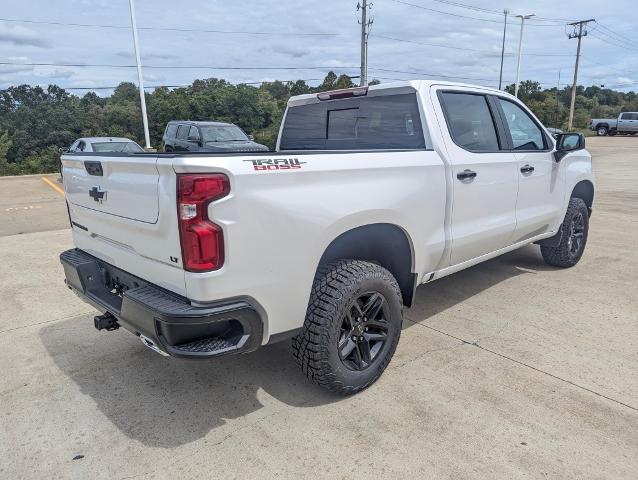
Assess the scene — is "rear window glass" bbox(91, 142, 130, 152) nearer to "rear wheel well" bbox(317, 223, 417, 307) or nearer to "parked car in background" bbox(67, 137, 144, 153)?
"parked car in background" bbox(67, 137, 144, 153)

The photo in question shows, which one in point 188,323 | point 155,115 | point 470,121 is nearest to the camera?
point 188,323

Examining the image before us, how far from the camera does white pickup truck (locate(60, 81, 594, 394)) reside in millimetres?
2242

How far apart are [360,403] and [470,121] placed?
232 cm

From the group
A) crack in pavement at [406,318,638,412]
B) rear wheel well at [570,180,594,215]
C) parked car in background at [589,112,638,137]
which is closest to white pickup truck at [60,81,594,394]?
crack in pavement at [406,318,638,412]

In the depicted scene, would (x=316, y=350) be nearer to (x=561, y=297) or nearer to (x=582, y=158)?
(x=561, y=297)

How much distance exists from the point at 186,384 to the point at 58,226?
22.2ft

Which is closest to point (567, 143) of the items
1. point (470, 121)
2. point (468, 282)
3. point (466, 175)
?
point (470, 121)

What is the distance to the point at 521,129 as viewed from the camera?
4.36 m

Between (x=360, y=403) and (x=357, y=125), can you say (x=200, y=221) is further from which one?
(x=357, y=125)

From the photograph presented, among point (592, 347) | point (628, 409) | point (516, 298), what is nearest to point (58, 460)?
point (628, 409)

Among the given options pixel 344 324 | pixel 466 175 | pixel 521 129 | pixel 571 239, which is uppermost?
pixel 521 129

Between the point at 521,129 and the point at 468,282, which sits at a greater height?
the point at 521,129

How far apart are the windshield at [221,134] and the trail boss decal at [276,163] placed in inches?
490

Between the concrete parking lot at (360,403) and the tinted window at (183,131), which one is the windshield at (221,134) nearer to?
the tinted window at (183,131)
